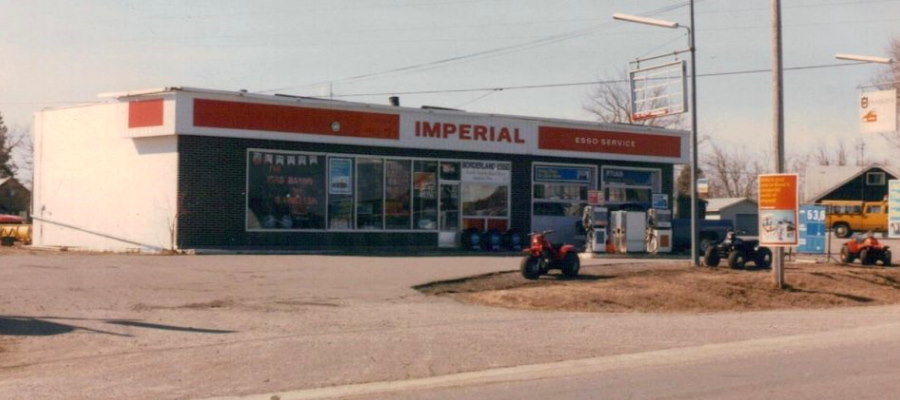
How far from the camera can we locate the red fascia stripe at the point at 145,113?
33.0m

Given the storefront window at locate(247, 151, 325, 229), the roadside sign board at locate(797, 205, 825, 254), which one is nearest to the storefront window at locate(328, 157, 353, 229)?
the storefront window at locate(247, 151, 325, 229)

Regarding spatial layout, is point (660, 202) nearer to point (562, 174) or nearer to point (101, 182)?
point (562, 174)

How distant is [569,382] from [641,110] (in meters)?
23.5

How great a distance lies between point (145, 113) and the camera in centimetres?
3338

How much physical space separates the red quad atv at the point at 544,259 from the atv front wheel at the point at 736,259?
5.41 meters

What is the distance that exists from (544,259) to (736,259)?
6.34 m

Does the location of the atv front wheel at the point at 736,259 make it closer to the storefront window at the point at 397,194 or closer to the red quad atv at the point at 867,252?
the red quad atv at the point at 867,252

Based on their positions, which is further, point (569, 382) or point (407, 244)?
point (407, 244)

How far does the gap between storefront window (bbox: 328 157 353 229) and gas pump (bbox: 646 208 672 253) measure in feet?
33.4

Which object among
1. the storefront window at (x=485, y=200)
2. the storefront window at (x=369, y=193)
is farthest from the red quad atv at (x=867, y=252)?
the storefront window at (x=369, y=193)

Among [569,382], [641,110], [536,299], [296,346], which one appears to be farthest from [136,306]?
[641,110]

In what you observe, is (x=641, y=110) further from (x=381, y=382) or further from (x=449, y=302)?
(x=381, y=382)

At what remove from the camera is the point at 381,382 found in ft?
39.1

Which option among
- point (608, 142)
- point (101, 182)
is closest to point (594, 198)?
Answer: point (608, 142)
